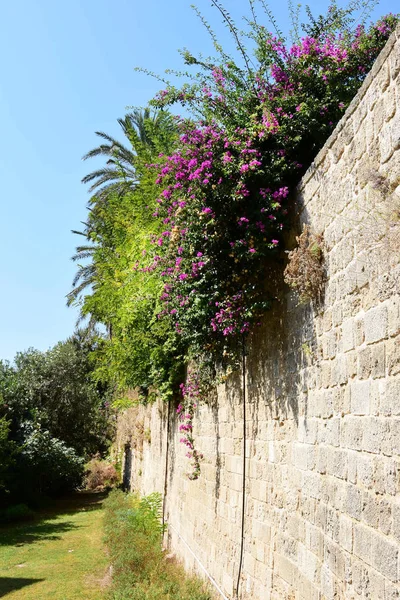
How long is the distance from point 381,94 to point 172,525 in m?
9.14

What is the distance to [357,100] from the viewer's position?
159 inches

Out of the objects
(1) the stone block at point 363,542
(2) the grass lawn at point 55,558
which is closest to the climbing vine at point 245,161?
(1) the stone block at point 363,542

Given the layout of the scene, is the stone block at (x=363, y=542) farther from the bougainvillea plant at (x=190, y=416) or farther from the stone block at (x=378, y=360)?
the bougainvillea plant at (x=190, y=416)

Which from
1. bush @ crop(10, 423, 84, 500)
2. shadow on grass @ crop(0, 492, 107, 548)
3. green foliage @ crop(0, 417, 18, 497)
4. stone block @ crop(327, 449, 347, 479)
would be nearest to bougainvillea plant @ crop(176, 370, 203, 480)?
stone block @ crop(327, 449, 347, 479)

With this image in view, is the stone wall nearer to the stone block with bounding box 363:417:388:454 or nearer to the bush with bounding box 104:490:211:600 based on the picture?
the stone block with bounding box 363:417:388:454

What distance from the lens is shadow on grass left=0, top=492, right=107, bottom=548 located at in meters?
15.5

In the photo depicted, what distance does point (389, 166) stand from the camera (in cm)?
355

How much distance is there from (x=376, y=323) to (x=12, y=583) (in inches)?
381

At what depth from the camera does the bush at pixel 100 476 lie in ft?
85.6

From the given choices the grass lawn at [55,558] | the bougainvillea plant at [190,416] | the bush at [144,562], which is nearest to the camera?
the bush at [144,562]

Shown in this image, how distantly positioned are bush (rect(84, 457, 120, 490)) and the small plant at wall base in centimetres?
2304

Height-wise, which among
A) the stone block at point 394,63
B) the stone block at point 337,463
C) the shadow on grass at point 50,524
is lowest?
the shadow on grass at point 50,524

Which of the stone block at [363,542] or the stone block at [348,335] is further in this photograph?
the stone block at [348,335]

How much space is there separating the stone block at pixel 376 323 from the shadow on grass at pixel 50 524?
45.5 ft
